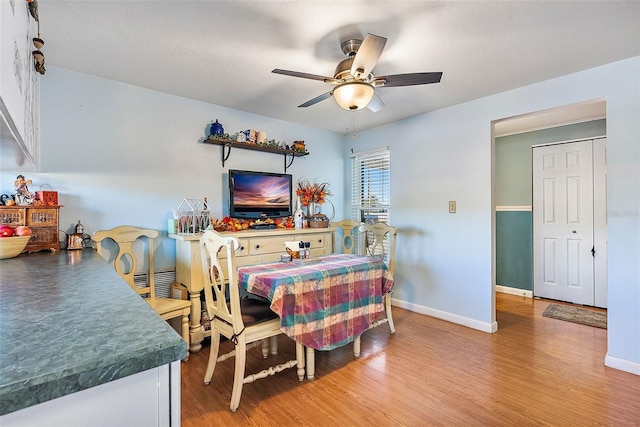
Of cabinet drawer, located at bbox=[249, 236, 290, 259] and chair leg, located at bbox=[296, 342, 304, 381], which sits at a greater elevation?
cabinet drawer, located at bbox=[249, 236, 290, 259]

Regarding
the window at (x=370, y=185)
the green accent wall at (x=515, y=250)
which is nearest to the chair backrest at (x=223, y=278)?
the window at (x=370, y=185)

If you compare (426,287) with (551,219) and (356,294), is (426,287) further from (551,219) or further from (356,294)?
(551,219)

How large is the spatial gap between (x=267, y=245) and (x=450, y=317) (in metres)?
2.19

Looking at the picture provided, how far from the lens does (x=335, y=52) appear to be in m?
2.21

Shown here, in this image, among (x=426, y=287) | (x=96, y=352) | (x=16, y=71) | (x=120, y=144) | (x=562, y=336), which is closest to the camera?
(x=96, y=352)

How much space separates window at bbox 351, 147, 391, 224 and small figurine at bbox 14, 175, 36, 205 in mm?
3518

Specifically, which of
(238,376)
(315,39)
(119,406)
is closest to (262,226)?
(238,376)

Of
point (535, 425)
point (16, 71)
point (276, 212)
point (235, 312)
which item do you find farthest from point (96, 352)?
point (276, 212)

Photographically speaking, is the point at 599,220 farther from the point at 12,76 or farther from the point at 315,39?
the point at 12,76

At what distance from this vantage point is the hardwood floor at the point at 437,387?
1863 mm

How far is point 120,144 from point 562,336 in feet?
14.9

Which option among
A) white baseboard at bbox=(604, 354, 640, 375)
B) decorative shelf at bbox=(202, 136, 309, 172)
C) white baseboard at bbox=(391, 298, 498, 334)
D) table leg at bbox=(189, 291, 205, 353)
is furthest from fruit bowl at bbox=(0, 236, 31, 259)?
white baseboard at bbox=(604, 354, 640, 375)

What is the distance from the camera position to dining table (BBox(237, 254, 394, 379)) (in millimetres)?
2092

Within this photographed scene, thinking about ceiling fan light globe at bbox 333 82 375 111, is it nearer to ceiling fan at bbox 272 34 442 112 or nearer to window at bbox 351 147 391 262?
ceiling fan at bbox 272 34 442 112
